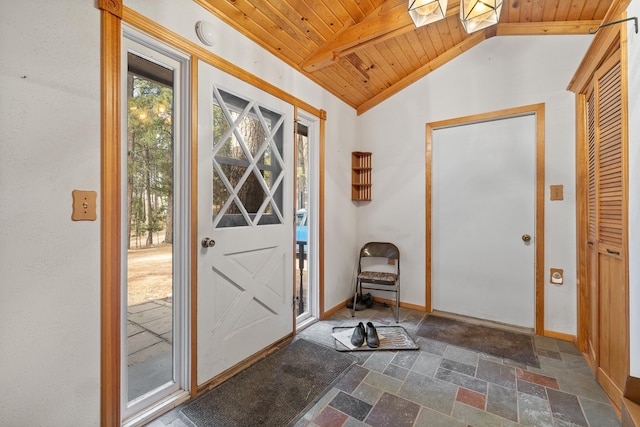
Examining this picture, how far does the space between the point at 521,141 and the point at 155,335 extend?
3.65 metres

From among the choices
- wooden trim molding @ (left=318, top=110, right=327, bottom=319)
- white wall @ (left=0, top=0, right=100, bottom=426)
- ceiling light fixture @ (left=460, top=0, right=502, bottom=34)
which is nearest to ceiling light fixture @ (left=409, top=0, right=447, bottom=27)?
ceiling light fixture @ (left=460, top=0, right=502, bottom=34)

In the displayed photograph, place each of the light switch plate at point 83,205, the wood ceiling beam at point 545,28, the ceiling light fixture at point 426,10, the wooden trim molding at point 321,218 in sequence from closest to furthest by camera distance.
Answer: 1. the light switch plate at point 83,205
2. the ceiling light fixture at point 426,10
3. the wood ceiling beam at point 545,28
4. the wooden trim molding at point 321,218

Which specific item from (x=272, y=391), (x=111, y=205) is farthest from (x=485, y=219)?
(x=111, y=205)

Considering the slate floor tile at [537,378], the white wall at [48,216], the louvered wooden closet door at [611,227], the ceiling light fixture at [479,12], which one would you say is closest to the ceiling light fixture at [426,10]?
the ceiling light fixture at [479,12]

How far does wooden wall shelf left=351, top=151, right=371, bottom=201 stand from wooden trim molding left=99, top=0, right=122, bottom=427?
244 cm

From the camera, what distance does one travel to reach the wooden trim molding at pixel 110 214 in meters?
1.29

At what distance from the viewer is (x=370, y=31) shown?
219 centimetres

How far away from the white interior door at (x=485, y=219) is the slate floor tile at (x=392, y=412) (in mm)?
1610

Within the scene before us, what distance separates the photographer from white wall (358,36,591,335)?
7.85 feet

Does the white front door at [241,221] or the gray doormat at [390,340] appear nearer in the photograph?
the white front door at [241,221]

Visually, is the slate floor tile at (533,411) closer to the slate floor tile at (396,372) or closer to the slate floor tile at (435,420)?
the slate floor tile at (435,420)

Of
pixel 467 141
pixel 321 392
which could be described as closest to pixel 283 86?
pixel 467 141

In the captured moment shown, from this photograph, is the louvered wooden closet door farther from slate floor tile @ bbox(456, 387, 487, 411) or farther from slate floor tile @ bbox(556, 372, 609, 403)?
slate floor tile @ bbox(456, 387, 487, 411)

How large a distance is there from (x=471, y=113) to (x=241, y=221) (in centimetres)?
247
